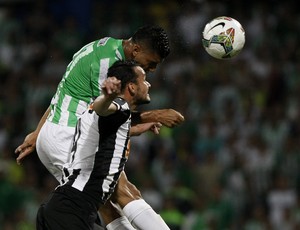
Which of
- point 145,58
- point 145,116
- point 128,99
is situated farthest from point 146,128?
point 128,99

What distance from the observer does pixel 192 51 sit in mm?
14586

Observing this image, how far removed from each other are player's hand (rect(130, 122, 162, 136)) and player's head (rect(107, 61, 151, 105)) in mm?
785

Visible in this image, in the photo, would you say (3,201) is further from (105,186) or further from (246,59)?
(105,186)

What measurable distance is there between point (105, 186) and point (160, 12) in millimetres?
9551

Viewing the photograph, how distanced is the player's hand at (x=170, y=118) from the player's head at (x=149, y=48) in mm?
380

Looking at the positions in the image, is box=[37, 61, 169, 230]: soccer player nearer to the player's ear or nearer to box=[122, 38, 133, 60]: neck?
the player's ear

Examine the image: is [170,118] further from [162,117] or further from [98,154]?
[98,154]

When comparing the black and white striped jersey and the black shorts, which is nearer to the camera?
the black shorts

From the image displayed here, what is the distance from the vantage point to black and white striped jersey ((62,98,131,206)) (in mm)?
6195

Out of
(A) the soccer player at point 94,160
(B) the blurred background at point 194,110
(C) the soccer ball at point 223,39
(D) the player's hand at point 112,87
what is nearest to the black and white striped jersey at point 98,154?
(A) the soccer player at point 94,160

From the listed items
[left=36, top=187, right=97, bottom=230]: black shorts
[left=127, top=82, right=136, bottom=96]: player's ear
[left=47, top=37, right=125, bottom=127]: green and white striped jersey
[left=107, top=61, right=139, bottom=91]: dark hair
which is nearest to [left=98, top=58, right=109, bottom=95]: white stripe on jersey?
[left=47, top=37, right=125, bottom=127]: green and white striped jersey

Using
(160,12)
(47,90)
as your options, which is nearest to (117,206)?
→ (47,90)

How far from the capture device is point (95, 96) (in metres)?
6.99

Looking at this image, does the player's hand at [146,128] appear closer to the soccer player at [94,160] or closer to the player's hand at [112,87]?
the soccer player at [94,160]
